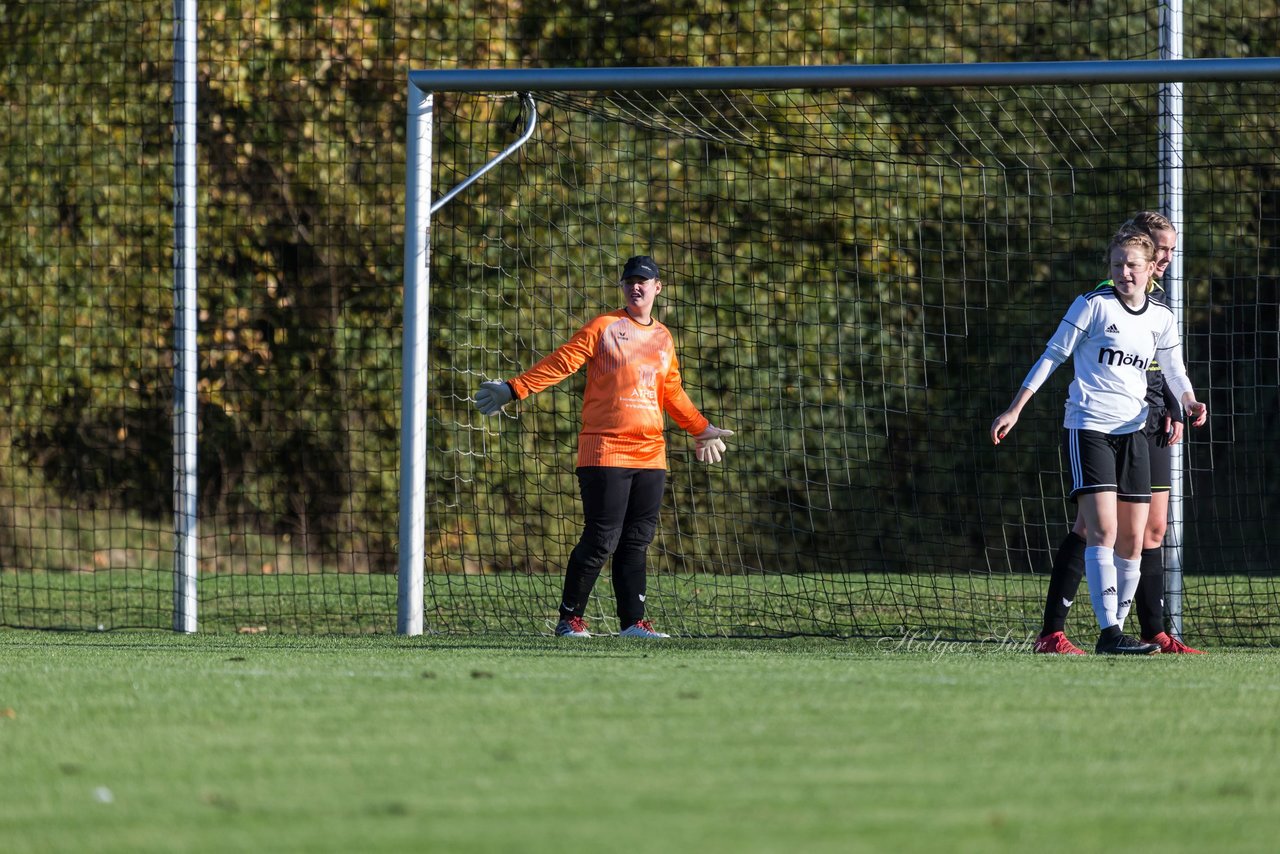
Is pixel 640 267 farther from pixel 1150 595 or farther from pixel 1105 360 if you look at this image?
pixel 1150 595

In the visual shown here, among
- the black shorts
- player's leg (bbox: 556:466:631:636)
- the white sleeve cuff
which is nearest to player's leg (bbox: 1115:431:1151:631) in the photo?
the black shorts

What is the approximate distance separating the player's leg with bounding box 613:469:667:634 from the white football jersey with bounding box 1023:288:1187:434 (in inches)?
82.6

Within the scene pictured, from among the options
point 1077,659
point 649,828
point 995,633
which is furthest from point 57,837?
point 995,633

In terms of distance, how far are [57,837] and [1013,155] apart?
1158 centimetres

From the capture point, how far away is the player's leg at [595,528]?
7746 mm

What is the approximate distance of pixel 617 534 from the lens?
7809 mm

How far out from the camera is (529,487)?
507 inches

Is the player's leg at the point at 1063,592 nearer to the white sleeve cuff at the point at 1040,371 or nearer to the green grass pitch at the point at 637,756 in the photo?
the white sleeve cuff at the point at 1040,371

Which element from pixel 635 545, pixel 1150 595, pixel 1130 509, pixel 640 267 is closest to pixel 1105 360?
pixel 1130 509

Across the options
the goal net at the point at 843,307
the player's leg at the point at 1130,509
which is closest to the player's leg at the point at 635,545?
the player's leg at the point at 1130,509

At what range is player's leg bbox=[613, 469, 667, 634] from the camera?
786 centimetres

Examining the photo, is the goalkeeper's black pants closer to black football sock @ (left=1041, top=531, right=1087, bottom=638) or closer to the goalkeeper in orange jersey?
the goalkeeper in orange jersey

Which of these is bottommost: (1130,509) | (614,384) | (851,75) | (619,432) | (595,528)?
(595,528)

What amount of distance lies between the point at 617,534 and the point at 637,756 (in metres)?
4.25
